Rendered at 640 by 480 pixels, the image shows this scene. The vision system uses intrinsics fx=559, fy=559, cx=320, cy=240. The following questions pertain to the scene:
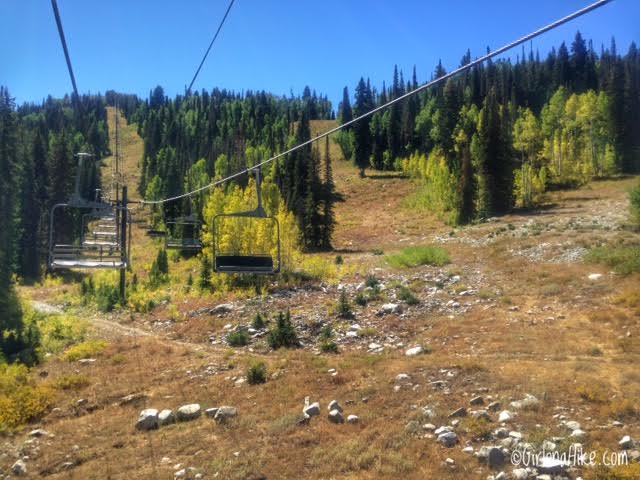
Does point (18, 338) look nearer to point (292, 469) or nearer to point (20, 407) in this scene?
point (20, 407)

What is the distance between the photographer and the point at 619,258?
1113 inches

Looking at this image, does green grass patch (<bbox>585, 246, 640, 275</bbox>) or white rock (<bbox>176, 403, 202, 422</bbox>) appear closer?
white rock (<bbox>176, 403, 202, 422</bbox>)

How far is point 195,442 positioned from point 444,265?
2630 centimetres

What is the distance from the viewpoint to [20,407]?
17594 millimetres

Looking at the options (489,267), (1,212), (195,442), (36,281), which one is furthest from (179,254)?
(195,442)

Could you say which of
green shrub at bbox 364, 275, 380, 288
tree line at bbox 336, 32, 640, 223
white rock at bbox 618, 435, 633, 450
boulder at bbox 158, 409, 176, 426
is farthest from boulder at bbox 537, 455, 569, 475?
tree line at bbox 336, 32, 640, 223

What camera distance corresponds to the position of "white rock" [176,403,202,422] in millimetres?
15642

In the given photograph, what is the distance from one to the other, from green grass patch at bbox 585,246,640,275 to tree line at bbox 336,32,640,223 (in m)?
29.8

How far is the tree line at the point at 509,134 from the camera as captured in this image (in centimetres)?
6319

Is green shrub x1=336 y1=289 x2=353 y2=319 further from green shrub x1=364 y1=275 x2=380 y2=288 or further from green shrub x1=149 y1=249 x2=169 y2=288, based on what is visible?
green shrub x1=149 y1=249 x2=169 y2=288

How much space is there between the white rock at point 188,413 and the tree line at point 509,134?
1987 inches

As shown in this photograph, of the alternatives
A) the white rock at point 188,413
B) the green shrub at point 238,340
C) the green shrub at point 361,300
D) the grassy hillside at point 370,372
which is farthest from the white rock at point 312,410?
the green shrub at point 361,300

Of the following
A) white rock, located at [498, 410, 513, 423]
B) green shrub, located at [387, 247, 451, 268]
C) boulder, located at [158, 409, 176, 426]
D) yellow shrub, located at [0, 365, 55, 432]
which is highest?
green shrub, located at [387, 247, 451, 268]

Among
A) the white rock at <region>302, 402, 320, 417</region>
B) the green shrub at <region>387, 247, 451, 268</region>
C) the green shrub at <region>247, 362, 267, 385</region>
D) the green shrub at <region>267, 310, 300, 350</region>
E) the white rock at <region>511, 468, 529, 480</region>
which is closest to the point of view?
the white rock at <region>511, 468, 529, 480</region>
